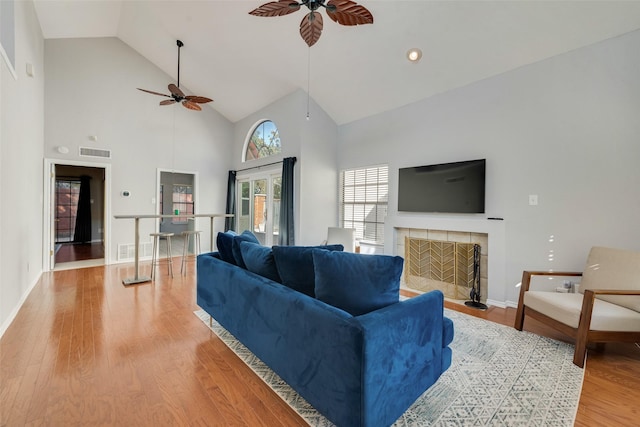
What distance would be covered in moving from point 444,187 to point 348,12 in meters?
2.73

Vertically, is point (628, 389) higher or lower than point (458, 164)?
Answer: lower

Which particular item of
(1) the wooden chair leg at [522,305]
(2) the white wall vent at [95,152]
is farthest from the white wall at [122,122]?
(1) the wooden chair leg at [522,305]

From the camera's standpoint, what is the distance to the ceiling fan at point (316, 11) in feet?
7.54

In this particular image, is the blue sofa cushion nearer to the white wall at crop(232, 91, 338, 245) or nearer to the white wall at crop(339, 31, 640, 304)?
the white wall at crop(339, 31, 640, 304)

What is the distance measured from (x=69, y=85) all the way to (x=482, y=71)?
281 inches

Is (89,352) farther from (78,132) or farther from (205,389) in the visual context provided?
(78,132)

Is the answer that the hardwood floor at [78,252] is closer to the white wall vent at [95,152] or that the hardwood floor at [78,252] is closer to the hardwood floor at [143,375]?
the white wall vent at [95,152]

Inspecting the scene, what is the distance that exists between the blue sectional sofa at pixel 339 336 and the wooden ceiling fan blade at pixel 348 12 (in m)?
2.04

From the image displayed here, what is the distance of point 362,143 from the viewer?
532 cm

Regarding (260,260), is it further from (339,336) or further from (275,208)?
(275,208)

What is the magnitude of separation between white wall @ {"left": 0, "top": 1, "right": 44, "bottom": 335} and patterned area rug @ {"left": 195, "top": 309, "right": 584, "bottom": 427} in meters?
2.41

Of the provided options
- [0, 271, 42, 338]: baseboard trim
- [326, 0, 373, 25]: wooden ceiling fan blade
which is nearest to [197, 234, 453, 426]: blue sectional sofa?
[326, 0, 373, 25]: wooden ceiling fan blade

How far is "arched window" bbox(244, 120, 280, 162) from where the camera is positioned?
619cm

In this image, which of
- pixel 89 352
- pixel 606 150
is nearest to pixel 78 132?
pixel 89 352
